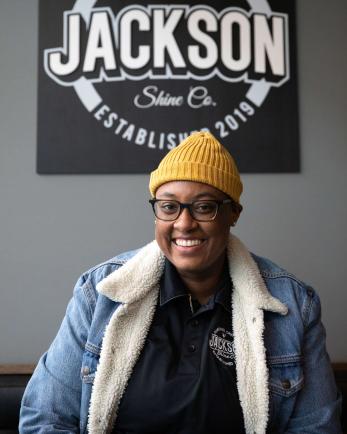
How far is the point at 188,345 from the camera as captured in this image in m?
1.13

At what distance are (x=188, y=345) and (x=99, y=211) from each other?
894 millimetres

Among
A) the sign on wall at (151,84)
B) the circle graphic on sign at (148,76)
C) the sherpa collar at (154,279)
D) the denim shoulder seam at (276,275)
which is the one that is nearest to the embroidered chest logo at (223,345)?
the sherpa collar at (154,279)

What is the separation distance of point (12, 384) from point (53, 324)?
0.94ft

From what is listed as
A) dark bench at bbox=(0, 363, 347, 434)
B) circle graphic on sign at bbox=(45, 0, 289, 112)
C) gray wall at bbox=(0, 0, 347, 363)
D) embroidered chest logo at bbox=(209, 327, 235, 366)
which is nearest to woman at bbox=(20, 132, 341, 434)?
embroidered chest logo at bbox=(209, 327, 235, 366)

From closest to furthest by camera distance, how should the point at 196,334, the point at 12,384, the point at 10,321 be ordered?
the point at 196,334 < the point at 12,384 < the point at 10,321

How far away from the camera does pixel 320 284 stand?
189 cm

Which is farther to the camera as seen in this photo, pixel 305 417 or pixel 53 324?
pixel 53 324

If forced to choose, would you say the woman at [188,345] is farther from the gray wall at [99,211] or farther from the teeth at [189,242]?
the gray wall at [99,211]

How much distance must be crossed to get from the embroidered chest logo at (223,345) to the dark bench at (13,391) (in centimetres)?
75

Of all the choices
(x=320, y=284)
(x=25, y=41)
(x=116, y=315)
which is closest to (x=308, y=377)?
(x=116, y=315)

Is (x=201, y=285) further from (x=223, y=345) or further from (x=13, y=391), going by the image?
(x=13, y=391)

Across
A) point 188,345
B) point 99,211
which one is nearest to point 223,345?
point 188,345

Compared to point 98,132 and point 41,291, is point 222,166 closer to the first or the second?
point 98,132

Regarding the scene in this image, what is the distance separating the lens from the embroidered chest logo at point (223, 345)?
1.13 meters
